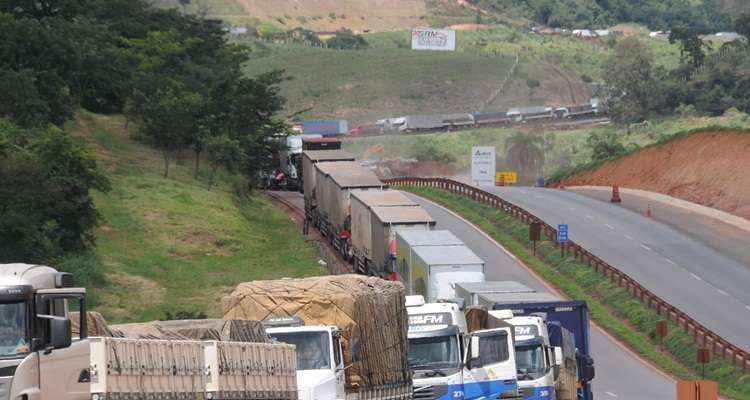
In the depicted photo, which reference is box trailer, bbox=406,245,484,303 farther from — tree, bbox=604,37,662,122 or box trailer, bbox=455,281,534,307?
tree, bbox=604,37,662,122

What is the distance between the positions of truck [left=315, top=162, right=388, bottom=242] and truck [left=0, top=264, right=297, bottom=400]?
39.8m

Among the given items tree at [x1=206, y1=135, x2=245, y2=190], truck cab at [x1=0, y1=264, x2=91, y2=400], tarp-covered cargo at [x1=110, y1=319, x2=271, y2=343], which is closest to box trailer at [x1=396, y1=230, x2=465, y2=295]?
tarp-covered cargo at [x1=110, y1=319, x2=271, y2=343]

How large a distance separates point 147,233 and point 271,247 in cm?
599

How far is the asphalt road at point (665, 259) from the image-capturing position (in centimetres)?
5412

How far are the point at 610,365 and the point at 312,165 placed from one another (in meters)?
29.1

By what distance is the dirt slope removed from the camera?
85.2 m

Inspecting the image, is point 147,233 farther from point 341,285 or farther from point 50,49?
point 341,285

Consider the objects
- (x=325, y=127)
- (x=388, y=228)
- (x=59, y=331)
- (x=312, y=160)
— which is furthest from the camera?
(x=325, y=127)

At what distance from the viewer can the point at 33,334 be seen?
14398mm

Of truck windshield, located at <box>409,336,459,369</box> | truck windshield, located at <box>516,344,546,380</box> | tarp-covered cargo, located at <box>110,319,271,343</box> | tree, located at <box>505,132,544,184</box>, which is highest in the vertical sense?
tarp-covered cargo, located at <box>110,319,271,343</box>

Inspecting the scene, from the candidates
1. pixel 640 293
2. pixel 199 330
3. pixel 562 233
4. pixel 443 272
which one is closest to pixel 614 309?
pixel 640 293


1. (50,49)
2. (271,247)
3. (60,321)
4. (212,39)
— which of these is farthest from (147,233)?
(212,39)

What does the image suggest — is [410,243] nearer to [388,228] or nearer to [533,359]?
[388,228]

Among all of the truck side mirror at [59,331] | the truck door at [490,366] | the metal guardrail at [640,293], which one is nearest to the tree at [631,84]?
the metal guardrail at [640,293]
